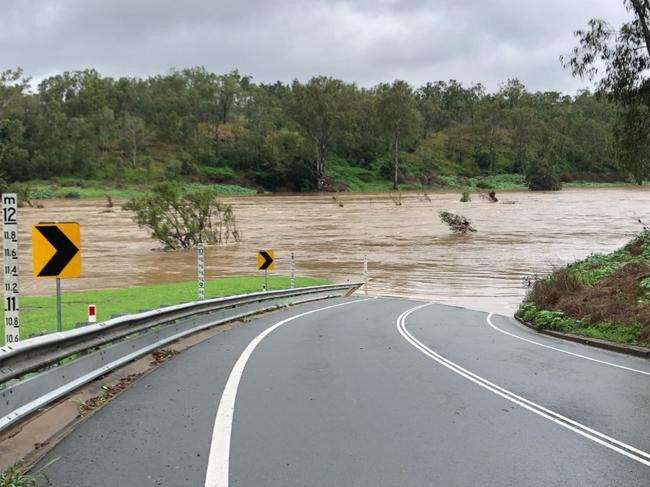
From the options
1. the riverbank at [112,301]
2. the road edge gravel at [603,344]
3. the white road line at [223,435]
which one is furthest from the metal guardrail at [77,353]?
the road edge gravel at [603,344]

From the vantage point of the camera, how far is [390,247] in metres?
46.6

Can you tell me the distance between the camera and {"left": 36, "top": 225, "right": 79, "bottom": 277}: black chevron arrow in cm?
832

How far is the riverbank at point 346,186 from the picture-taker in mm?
98500

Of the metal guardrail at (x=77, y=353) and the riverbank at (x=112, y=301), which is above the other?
the metal guardrail at (x=77, y=353)

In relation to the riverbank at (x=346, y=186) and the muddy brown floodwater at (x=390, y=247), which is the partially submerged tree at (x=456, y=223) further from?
the riverbank at (x=346, y=186)

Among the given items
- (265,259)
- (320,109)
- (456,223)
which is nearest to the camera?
(265,259)

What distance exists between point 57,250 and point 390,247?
1534 inches

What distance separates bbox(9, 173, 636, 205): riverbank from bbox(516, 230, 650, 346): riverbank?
78.1 m

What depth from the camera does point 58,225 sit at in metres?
8.35

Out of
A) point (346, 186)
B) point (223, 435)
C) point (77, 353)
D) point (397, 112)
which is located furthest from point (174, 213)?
point (397, 112)

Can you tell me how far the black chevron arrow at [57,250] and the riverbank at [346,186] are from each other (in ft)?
271

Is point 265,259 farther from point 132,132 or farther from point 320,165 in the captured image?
point 132,132

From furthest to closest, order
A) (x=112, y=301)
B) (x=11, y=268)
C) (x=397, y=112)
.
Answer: (x=397, y=112), (x=112, y=301), (x=11, y=268)

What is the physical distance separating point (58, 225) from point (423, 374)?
518cm
